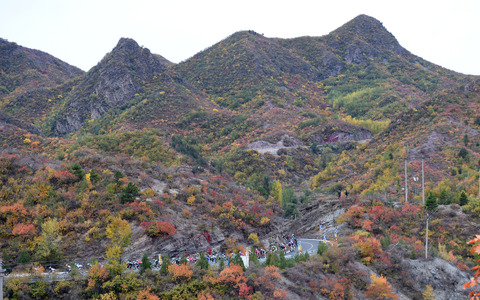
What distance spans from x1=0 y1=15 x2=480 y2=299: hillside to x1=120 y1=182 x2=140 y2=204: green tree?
0.17 meters

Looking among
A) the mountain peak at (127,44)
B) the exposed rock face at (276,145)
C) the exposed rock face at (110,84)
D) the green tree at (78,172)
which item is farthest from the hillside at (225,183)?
the mountain peak at (127,44)

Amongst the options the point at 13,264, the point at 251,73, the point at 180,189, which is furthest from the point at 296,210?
the point at 251,73

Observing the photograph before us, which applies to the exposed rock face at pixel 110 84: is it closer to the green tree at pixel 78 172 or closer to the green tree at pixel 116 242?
the green tree at pixel 78 172

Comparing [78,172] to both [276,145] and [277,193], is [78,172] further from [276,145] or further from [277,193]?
[276,145]

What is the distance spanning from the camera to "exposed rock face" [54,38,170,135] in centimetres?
11150

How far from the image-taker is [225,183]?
189 feet

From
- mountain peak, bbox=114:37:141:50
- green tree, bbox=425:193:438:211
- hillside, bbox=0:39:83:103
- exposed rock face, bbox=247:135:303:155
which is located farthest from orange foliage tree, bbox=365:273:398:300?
hillside, bbox=0:39:83:103

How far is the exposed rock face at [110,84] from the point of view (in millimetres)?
111500

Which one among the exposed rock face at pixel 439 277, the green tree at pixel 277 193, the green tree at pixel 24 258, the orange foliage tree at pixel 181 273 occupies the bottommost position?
the exposed rock face at pixel 439 277

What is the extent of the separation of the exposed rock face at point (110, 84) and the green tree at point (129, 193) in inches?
3011

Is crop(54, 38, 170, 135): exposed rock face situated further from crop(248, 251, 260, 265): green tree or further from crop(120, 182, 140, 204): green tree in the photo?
crop(248, 251, 260, 265): green tree

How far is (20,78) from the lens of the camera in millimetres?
134250

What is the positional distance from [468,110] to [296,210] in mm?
41580

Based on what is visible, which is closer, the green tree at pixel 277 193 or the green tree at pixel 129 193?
the green tree at pixel 129 193
